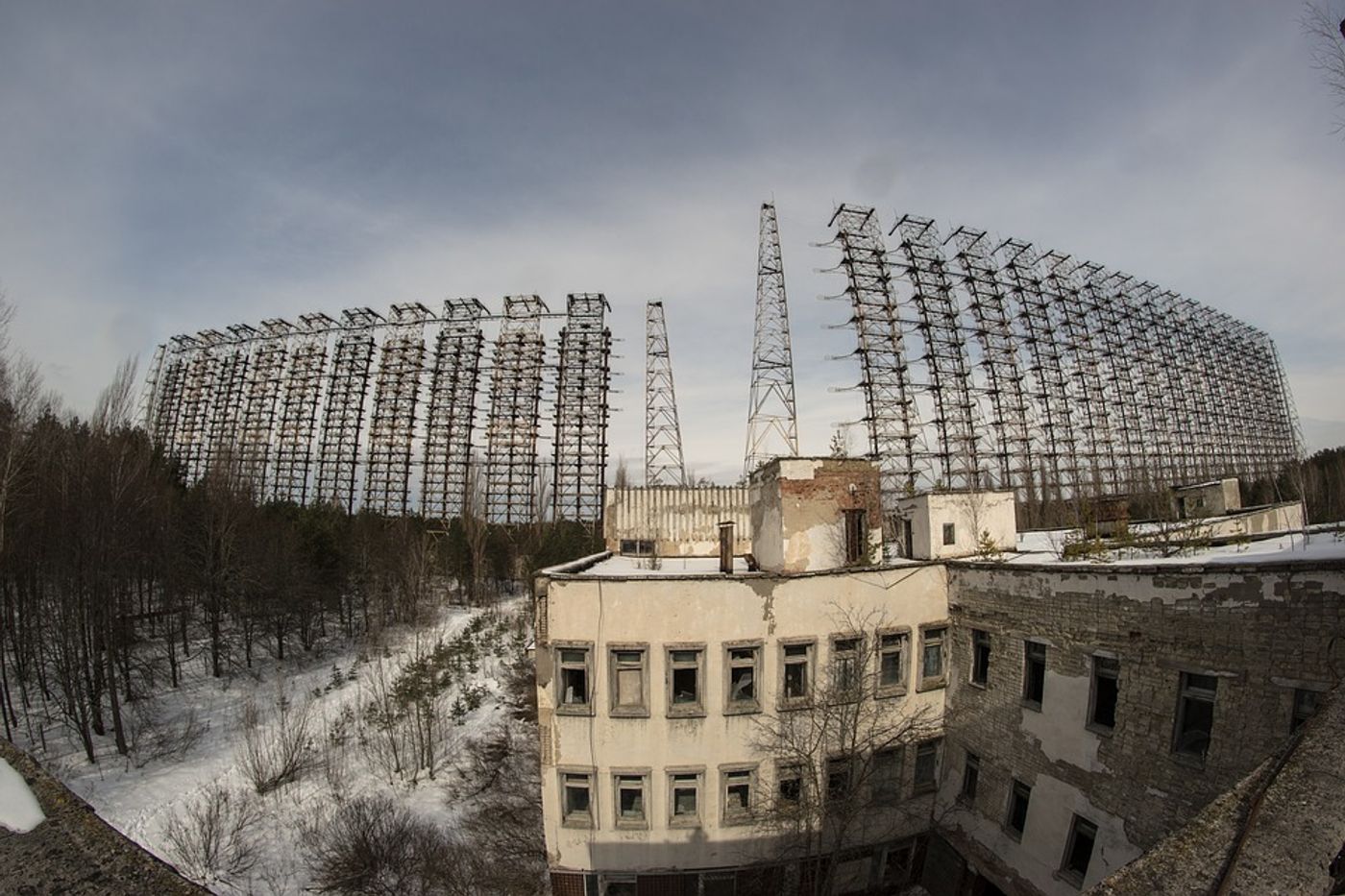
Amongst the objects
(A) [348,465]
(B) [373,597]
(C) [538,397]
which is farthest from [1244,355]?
(A) [348,465]

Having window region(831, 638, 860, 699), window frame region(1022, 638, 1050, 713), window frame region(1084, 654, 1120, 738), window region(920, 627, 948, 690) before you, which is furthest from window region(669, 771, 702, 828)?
window frame region(1084, 654, 1120, 738)

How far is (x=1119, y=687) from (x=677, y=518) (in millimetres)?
Result: 13964

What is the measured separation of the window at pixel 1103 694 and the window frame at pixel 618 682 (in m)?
7.99

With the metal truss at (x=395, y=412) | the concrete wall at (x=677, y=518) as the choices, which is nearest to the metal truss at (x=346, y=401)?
the metal truss at (x=395, y=412)

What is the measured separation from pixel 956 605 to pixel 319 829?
17.8 m

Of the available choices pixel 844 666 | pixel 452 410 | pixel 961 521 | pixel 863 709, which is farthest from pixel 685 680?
pixel 452 410

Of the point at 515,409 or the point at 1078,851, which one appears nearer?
the point at 1078,851

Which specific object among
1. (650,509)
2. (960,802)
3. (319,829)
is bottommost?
(319,829)

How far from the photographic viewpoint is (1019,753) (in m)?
11.2

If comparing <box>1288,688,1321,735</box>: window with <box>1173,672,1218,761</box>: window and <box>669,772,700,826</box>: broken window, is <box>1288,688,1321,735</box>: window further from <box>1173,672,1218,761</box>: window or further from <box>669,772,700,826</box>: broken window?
<box>669,772,700,826</box>: broken window

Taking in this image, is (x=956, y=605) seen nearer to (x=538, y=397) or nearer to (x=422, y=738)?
(x=422, y=738)

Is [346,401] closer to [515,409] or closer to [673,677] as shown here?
[515,409]

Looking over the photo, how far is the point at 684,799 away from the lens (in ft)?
40.8

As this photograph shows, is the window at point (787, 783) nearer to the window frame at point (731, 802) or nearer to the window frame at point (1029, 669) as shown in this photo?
the window frame at point (731, 802)
